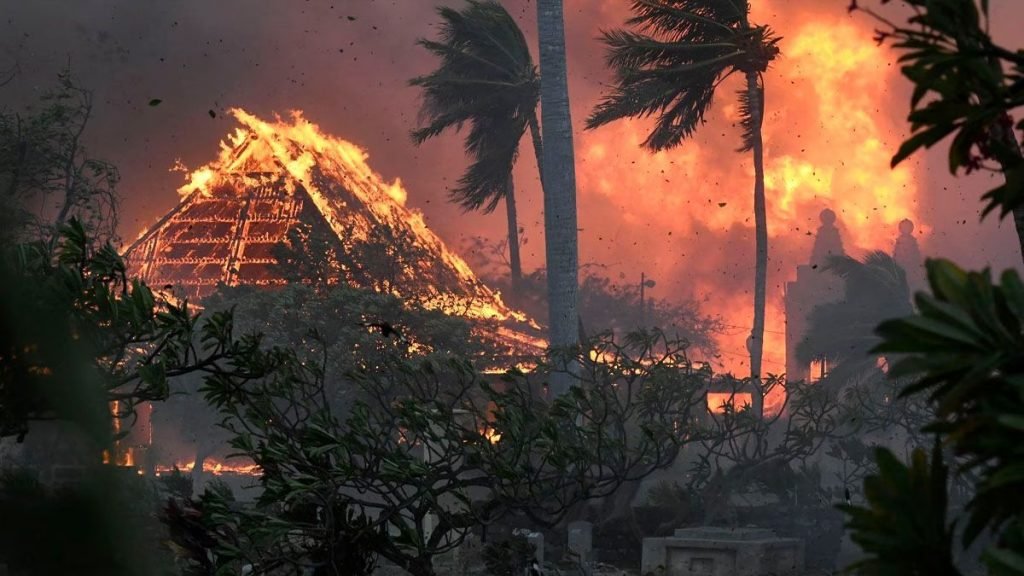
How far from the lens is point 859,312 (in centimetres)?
3862

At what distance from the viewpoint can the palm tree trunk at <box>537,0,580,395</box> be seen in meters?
23.1

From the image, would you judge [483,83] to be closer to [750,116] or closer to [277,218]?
[750,116]

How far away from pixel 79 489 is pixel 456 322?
2581 centimetres

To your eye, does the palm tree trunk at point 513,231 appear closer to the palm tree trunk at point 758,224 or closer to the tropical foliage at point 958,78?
the palm tree trunk at point 758,224

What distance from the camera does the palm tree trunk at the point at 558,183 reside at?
23.1 meters

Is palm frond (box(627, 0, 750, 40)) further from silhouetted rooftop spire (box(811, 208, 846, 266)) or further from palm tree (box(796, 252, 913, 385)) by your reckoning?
silhouetted rooftop spire (box(811, 208, 846, 266))

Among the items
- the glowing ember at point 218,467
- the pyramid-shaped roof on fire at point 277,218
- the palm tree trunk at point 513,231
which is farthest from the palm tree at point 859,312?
Answer: the glowing ember at point 218,467

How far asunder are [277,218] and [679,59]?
25.7 m

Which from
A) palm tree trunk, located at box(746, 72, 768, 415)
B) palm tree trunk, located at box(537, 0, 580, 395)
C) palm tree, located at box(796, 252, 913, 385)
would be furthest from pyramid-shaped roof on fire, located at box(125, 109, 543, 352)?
palm tree trunk, located at box(537, 0, 580, 395)

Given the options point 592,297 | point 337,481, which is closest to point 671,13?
point 337,481

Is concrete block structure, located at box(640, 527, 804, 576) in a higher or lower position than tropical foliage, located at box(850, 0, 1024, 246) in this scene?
lower

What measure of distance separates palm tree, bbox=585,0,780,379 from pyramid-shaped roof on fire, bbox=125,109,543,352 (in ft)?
38.5

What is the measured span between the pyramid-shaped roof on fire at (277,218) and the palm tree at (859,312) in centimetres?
884

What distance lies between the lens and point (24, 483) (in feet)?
26.7
